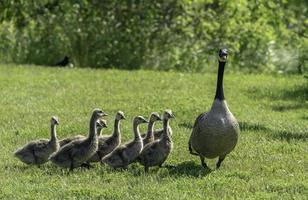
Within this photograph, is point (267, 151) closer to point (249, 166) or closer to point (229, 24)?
point (249, 166)

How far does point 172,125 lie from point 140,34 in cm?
1114

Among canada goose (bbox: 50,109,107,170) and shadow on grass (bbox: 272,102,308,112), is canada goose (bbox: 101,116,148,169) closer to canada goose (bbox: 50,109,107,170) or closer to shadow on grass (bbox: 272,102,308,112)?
canada goose (bbox: 50,109,107,170)

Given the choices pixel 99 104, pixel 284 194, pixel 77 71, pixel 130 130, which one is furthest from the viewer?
pixel 77 71

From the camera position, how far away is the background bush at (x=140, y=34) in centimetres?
2639

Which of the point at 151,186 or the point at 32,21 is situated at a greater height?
the point at 32,21

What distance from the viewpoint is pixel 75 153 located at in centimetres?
1147

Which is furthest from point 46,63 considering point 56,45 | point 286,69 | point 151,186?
point 151,186

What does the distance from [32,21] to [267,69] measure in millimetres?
7838

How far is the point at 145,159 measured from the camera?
1166 centimetres

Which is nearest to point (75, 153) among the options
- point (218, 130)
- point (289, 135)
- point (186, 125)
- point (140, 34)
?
point (218, 130)

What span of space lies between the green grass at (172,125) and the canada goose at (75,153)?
150 mm

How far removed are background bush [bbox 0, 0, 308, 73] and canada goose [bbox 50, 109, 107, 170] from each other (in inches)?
574

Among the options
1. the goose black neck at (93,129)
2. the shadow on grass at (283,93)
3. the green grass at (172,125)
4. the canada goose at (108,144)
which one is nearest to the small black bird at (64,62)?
the green grass at (172,125)

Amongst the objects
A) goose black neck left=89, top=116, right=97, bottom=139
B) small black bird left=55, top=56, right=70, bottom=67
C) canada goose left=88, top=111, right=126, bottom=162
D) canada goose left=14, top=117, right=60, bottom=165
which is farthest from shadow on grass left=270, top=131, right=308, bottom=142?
small black bird left=55, top=56, right=70, bottom=67
